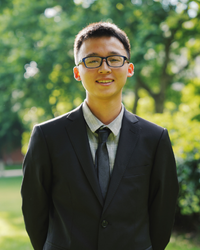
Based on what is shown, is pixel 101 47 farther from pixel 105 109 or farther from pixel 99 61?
pixel 105 109

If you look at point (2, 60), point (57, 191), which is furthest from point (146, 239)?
point (2, 60)

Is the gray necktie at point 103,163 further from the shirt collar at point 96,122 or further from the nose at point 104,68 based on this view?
the nose at point 104,68

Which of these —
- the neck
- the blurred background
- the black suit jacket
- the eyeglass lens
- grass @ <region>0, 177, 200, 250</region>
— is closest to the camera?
the black suit jacket

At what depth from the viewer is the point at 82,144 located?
207 cm

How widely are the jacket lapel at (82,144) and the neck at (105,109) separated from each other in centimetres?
11

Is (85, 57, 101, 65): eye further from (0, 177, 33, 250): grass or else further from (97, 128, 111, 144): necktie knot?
(0, 177, 33, 250): grass

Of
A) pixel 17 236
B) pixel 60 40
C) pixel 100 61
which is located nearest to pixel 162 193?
pixel 100 61

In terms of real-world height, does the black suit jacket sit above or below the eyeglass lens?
below

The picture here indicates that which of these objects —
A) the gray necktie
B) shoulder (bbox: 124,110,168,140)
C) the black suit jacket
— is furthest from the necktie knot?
shoulder (bbox: 124,110,168,140)

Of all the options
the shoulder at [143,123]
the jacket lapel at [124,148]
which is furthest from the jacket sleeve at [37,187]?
the shoulder at [143,123]

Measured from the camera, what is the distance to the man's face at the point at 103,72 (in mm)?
2039

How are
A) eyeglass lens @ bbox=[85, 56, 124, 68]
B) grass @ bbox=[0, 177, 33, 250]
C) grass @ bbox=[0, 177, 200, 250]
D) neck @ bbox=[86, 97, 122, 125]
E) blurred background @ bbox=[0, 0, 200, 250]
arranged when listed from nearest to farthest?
eyeglass lens @ bbox=[85, 56, 124, 68]
neck @ bbox=[86, 97, 122, 125]
grass @ bbox=[0, 177, 200, 250]
grass @ bbox=[0, 177, 33, 250]
blurred background @ bbox=[0, 0, 200, 250]

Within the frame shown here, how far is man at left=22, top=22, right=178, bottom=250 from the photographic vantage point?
1948 mm

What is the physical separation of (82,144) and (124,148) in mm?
305
